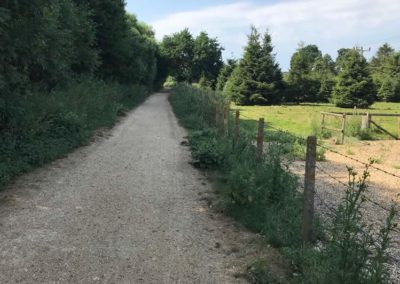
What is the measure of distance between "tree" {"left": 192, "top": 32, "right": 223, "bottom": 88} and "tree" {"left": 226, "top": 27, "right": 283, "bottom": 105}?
4019 cm

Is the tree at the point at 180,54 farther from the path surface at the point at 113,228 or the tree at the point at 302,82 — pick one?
the path surface at the point at 113,228

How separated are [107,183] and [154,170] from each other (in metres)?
1.73

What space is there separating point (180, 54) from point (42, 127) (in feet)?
273

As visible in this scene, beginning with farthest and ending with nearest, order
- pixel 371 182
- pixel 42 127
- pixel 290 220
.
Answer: pixel 371 182
pixel 42 127
pixel 290 220

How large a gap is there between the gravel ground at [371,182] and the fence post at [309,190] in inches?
28.5

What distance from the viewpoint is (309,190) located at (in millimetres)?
5695

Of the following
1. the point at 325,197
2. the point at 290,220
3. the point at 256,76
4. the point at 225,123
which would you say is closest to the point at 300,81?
the point at 256,76

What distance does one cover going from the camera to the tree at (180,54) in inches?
3639

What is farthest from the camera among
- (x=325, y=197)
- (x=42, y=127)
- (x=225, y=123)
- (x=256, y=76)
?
(x=256, y=76)

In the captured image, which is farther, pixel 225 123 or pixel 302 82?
pixel 302 82

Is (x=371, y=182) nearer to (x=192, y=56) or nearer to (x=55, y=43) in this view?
(x=55, y=43)

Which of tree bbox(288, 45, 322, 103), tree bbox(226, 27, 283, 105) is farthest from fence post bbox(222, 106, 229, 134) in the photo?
tree bbox(288, 45, 322, 103)

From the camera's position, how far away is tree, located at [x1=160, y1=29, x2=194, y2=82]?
303ft

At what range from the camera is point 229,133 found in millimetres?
12758
